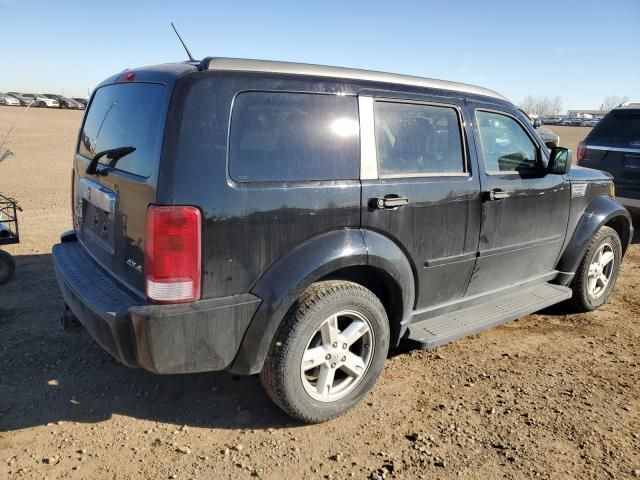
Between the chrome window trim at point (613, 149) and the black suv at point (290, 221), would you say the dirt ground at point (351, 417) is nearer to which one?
the black suv at point (290, 221)

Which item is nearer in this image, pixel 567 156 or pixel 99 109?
pixel 99 109

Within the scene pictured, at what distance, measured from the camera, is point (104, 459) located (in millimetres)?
2639

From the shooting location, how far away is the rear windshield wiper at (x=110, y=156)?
9.18 ft

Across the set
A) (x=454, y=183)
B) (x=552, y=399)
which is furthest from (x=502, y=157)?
(x=552, y=399)

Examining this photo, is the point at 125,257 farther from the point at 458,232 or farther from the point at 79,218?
the point at 458,232

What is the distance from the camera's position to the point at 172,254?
2.41 m

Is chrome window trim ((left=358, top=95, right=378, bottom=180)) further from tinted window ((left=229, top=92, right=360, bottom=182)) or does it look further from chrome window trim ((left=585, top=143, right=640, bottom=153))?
chrome window trim ((left=585, top=143, right=640, bottom=153))

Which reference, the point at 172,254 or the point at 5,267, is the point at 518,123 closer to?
the point at 172,254

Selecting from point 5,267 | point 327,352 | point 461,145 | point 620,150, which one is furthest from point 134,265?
point 620,150

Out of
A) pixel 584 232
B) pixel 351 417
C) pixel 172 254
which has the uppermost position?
pixel 172 254

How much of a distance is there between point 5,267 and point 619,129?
8322 mm

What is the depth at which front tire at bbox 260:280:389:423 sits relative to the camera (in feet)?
9.09

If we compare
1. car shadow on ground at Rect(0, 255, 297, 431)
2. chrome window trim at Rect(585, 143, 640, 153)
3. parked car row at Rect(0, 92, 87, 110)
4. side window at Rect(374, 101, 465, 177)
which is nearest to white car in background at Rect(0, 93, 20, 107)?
parked car row at Rect(0, 92, 87, 110)

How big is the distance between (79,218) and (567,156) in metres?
3.72
